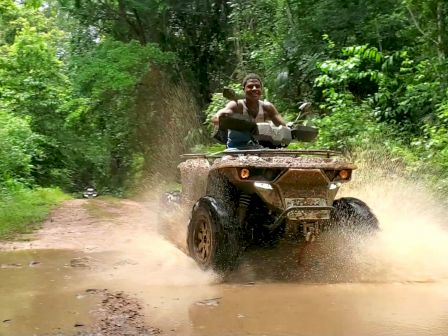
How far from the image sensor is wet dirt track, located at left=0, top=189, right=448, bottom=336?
3.94m

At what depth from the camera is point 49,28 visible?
92.6 ft

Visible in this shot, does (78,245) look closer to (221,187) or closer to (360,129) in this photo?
(221,187)

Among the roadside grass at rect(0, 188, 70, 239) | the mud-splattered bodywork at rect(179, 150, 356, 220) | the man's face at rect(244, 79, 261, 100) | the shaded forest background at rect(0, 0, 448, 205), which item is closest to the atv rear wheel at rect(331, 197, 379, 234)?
the mud-splattered bodywork at rect(179, 150, 356, 220)

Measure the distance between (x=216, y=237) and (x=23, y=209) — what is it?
671cm

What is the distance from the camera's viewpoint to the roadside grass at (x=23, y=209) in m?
9.21

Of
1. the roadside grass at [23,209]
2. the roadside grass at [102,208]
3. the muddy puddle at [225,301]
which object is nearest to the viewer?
the muddy puddle at [225,301]

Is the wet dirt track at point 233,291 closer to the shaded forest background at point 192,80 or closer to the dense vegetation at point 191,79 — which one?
the shaded forest background at point 192,80

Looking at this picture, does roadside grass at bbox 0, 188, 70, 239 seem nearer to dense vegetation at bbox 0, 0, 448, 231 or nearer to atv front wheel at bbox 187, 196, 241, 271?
dense vegetation at bbox 0, 0, 448, 231

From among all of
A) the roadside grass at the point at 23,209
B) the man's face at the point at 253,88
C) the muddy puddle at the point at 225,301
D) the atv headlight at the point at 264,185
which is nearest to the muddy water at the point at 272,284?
the muddy puddle at the point at 225,301

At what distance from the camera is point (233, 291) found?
5000 millimetres

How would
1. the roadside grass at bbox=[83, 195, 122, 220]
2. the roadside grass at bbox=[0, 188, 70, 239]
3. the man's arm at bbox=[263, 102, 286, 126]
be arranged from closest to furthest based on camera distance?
the man's arm at bbox=[263, 102, 286, 126] → the roadside grass at bbox=[0, 188, 70, 239] → the roadside grass at bbox=[83, 195, 122, 220]

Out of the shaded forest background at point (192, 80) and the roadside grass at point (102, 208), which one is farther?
the roadside grass at point (102, 208)

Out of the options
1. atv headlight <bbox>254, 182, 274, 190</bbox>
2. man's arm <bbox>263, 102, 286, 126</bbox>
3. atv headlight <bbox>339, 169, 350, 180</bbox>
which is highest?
man's arm <bbox>263, 102, 286, 126</bbox>

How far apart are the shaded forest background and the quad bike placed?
2.71 metres
